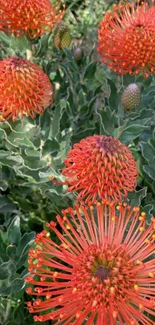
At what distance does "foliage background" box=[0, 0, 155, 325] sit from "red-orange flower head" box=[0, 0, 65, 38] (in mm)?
205

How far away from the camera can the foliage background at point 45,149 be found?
2.18m

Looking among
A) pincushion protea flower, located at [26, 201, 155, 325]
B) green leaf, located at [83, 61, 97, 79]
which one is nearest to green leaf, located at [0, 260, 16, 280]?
pincushion protea flower, located at [26, 201, 155, 325]

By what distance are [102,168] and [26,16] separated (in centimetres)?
91

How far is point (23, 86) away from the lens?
203 cm

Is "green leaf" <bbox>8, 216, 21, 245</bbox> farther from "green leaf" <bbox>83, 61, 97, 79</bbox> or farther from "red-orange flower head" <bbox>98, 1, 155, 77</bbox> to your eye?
"green leaf" <bbox>83, 61, 97, 79</bbox>

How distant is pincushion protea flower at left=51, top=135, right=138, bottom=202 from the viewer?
5.95 ft

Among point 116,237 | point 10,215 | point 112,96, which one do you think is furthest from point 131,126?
point 10,215

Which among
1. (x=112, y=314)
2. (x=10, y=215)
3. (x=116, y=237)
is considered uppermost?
(x=10, y=215)

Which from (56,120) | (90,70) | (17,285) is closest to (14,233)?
(17,285)

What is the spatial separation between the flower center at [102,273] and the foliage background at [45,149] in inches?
21.5

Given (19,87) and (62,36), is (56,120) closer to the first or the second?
(19,87)

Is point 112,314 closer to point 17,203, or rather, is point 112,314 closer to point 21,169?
point 21,169

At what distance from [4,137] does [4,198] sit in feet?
1.63

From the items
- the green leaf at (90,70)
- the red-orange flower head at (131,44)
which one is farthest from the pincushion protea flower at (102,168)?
the green leaf at (90,70)
